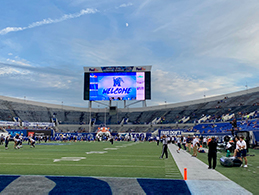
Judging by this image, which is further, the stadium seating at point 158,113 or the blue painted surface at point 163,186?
the stadium seating at point 158,113

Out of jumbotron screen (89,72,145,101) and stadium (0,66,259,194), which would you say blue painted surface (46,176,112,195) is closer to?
stadium (0,66,259,194)

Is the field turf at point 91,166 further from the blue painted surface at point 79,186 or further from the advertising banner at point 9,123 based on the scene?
the advertising banner at point 9,123

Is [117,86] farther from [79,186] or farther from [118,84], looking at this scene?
[79,186]

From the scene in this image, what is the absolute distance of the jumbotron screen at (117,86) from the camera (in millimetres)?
54312

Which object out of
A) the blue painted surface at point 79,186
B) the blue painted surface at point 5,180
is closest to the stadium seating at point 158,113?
the blue painted surface at point 79,186

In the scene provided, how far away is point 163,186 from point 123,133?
48.8 meters

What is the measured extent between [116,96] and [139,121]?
55.7 ft

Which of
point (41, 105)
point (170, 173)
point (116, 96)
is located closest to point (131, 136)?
point (116, 96)

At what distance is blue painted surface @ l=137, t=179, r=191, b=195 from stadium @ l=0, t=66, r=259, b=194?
0.03 m

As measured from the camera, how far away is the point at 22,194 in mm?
6711

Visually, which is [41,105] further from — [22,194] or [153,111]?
[22,194]

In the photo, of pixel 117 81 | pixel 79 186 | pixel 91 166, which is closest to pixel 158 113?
pixel 117 81

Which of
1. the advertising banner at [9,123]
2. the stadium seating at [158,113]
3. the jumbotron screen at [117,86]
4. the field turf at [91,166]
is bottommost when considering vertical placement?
the field turf at [91,166]

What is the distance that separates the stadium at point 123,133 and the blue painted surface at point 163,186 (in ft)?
0.09
